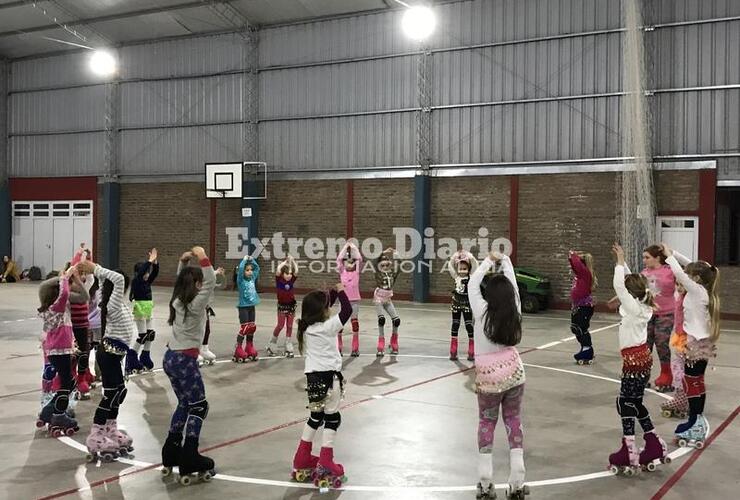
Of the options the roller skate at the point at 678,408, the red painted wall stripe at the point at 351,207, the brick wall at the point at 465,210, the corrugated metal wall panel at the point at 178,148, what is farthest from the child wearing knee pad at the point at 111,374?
the corrugated metal wall panel at the point at 178,148

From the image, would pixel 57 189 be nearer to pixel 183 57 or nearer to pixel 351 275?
pixel 183 57

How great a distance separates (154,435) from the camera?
8180 millimetres

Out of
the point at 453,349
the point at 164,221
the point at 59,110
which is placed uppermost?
the point at 59,110

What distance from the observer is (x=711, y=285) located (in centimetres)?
767

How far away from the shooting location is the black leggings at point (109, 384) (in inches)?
283

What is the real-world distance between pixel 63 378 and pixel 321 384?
3177mm

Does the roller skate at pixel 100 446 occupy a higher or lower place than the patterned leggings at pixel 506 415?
lower

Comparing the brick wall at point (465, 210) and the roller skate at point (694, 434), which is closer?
the roller skate at point (694, 434)

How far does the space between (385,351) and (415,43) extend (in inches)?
532

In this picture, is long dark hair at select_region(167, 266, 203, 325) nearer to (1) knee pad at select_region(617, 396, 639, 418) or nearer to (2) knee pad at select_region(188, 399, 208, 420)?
(2) knee pad at select_region(188, 399, 208, 420)

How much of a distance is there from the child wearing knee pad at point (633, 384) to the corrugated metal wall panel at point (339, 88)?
18440mm

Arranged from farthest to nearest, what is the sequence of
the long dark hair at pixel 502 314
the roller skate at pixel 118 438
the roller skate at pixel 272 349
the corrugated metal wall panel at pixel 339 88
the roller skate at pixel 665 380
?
the corrugated metal wall panel at pixel 339 88, the roller skate at pixel 272 349, the roller skate at pixel 665 380, the roller skate at pixel 118 438, the long dark hair at pixel 502 314

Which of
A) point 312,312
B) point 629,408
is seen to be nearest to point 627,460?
point 629,408

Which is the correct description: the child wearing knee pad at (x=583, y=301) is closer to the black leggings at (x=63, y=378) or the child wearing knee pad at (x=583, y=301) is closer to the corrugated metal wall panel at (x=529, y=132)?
the black leggings at (x=63, y=378)
